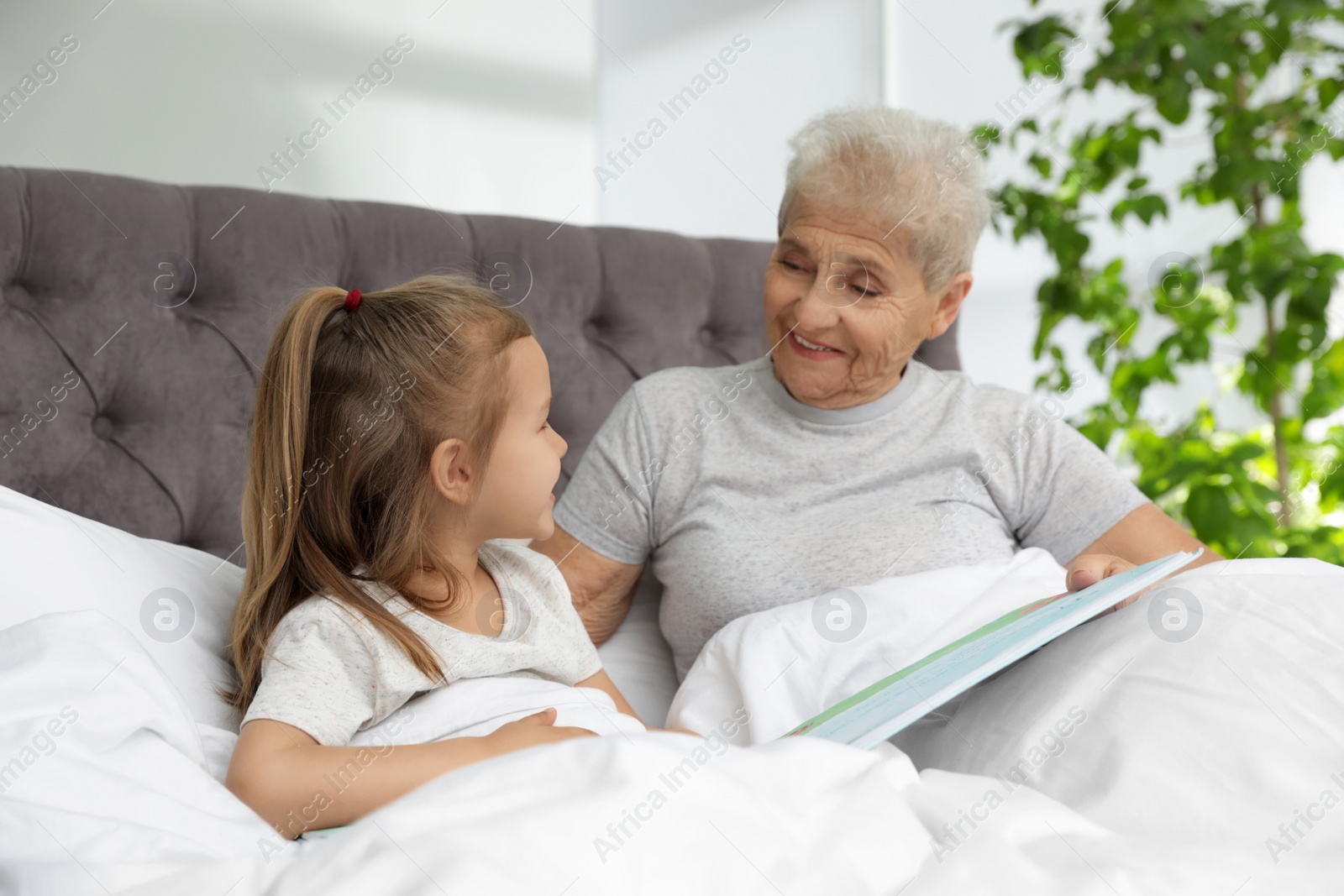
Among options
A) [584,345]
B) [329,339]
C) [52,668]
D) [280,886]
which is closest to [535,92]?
[584,345]

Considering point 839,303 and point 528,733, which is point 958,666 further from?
point 839,303

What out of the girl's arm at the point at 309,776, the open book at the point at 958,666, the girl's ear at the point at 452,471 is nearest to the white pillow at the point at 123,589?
the girl's arm at the point at 309,776

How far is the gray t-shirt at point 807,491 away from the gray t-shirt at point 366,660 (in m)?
0.24

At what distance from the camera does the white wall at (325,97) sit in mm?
1831

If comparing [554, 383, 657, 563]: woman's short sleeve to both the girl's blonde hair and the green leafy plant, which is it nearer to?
the girl's blonde hair

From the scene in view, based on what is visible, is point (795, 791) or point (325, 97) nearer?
point (795, 791)

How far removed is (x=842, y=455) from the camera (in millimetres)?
1313

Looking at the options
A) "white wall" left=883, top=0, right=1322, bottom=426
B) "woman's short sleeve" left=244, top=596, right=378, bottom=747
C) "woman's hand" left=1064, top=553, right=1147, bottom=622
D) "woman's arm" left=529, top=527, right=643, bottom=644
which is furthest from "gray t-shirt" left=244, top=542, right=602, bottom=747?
"white wall" left=883, top=0, right=1322, bottom=426

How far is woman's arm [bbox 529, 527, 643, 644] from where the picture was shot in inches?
50.6

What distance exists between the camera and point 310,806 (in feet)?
2.58

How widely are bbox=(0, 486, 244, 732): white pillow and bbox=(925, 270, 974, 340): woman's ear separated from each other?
0.88 meters

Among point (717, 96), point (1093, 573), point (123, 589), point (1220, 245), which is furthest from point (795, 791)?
point (717, 96)

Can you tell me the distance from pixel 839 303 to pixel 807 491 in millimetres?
222

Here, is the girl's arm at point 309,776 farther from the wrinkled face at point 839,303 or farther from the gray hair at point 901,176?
the gray hair at point 901,176
